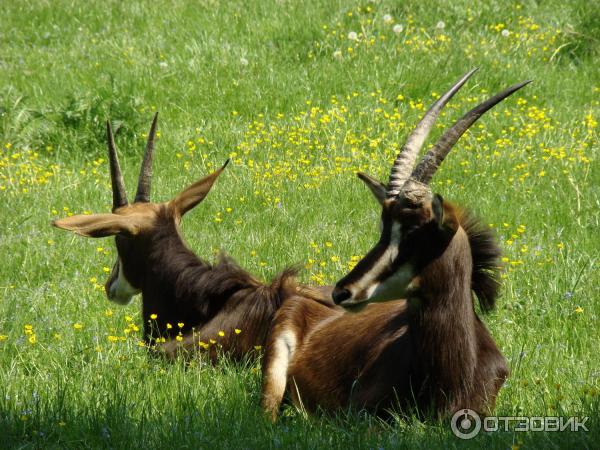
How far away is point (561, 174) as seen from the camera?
10273 mm

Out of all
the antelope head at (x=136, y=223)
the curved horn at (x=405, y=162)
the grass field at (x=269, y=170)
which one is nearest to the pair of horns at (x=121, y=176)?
the antelope head at (x=136, y=223)

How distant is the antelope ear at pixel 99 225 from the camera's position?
22.2ft

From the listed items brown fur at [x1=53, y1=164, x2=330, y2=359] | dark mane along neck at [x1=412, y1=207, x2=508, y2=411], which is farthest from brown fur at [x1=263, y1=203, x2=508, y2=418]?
brown fur at [x1=53, y1=164, x2=330, y2=359]

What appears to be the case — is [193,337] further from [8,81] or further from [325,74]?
[8,81]

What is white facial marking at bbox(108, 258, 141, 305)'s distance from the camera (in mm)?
7645

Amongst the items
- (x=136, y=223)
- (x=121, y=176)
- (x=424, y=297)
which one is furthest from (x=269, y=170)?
(x=424, y=297)

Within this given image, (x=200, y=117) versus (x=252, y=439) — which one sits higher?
(x=252, y=439)

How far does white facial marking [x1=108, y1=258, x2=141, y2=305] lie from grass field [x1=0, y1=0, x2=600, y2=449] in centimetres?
12

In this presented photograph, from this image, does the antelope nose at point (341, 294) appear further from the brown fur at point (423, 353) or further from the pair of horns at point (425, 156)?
the pair of horns at point (425, 156)

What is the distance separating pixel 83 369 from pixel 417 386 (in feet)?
7.13

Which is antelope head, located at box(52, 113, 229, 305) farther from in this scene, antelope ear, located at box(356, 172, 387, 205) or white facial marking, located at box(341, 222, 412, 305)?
white facial marking, located at box(341, 222, 412, 305)

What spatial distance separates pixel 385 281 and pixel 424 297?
28cm

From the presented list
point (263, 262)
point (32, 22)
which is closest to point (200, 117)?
point (263, 262)

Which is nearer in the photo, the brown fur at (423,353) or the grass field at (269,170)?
the brown fur at (423,353)
